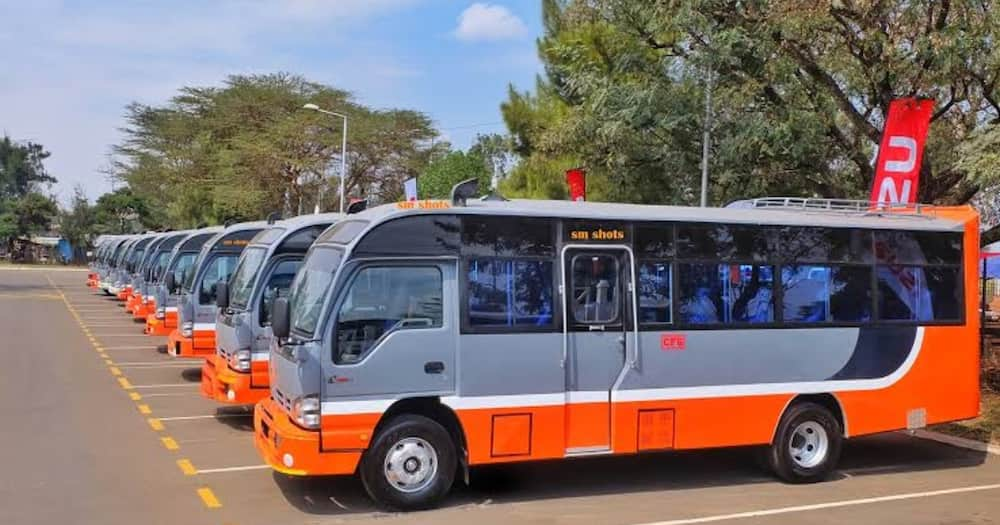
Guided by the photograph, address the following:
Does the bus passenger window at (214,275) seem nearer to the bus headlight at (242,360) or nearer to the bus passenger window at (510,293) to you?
the bus headlight at (242,360)

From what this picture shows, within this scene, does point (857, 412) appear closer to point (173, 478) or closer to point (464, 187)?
point (464, 187)

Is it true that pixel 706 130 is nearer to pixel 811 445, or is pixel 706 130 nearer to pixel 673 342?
pixel 811 445

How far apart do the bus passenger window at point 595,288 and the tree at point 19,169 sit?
10958 cm

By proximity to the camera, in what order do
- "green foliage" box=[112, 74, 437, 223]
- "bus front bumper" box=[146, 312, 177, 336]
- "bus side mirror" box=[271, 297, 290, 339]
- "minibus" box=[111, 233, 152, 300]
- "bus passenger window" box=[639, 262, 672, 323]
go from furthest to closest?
"green foliage" box=[112, 74, 437, 223] < "minibus" box=[111, 233, 152, 300] < "bus front bumper" box=[146, 312, 177, 336] < "bus passenger window" box=[639, 262, 672, 323] < "bus side mirror" box=[271, 297, 290, 339]

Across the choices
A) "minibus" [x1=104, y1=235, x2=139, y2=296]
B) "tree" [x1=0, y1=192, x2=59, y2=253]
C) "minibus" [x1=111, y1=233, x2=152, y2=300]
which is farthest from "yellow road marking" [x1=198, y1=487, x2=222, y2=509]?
"tree" [x1=0, y1=192, x2=59, y2=253]

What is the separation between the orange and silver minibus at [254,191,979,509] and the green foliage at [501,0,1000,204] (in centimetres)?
396

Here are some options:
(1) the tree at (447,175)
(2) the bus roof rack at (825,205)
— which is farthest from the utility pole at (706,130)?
(1) the tree at (447,175)

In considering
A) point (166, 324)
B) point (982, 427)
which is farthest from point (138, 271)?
point (982, 427)

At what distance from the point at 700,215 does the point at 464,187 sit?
2.33 meters

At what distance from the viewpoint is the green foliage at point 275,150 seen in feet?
153

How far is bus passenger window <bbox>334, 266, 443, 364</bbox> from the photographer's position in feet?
23.9

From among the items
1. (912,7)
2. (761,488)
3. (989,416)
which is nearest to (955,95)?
(912,7)

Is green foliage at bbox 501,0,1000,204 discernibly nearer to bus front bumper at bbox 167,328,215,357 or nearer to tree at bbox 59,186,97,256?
bus front bumper at bbox 167,328,215,357

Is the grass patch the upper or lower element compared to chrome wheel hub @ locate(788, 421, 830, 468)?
lower
